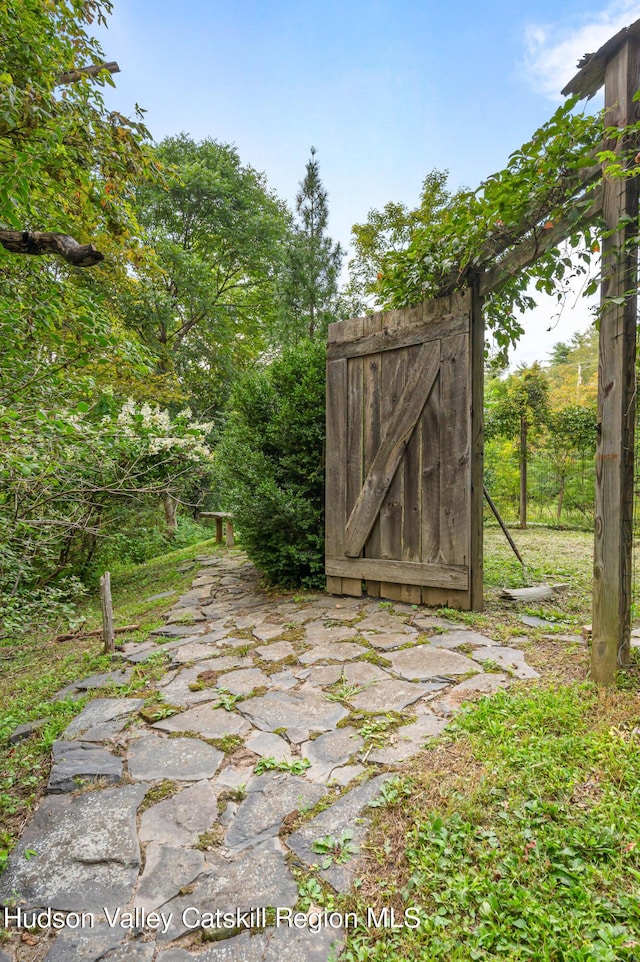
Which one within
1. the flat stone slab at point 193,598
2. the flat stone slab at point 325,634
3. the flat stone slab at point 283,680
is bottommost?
the flat stone slab at point 193,598

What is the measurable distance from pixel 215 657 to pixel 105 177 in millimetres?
3511

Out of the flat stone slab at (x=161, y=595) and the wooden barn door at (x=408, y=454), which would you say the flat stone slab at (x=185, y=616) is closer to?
the flat stone slab at (x=161, y=595)

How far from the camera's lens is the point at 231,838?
127 centimetres

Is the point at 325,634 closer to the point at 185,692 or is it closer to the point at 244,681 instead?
the point at 244,681

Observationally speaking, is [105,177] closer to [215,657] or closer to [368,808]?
[215,657]

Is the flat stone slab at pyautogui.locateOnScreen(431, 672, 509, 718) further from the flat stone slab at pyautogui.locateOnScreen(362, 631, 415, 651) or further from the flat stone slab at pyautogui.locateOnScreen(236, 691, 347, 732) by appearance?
the flat stone slab at pyautogui.locateOnScreen(362, 631, 415, 651)

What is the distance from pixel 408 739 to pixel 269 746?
523mm

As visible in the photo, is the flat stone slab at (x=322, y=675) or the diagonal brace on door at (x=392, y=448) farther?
the diagonal brace on door at (x=392, y=448)

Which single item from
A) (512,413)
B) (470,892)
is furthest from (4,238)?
(512,413)

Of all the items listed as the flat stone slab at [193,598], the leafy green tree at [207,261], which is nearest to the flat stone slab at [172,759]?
the flat stone slab at [193,598]

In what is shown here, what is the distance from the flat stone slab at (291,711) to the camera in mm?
1820

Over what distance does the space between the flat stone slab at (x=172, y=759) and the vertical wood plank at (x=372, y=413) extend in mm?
2048

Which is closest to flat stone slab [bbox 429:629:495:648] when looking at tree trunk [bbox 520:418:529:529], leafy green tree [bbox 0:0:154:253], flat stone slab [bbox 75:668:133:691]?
flat stone slab [bbox 75:668:133:691]

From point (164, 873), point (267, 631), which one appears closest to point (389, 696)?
point (164, 873)
